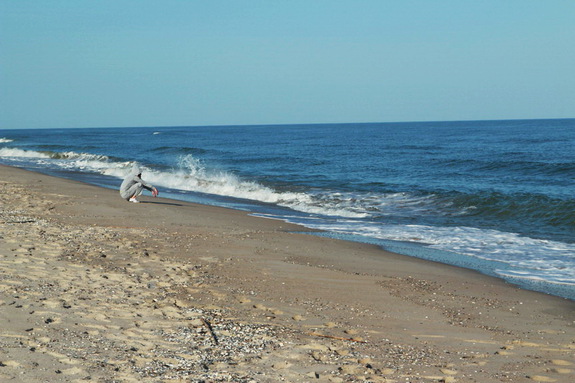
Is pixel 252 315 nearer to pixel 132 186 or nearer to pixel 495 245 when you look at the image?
pixel 495 245

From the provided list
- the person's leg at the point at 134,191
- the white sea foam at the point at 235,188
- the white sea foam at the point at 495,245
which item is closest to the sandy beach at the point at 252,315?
the white sea foam at the point at 495,245

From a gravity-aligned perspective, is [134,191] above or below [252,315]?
above

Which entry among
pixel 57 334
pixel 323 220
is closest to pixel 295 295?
pixel 57 334

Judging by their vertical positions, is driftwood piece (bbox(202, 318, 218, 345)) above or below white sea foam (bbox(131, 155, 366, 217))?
above

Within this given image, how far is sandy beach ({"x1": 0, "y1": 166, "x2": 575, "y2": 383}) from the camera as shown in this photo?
4.46 m

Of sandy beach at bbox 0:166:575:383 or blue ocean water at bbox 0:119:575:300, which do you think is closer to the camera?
sandy beach at bbox 0:166:575:383

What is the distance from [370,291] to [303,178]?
1787cm

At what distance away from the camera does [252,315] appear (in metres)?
5.83

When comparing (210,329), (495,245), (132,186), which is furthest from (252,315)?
(132,186)

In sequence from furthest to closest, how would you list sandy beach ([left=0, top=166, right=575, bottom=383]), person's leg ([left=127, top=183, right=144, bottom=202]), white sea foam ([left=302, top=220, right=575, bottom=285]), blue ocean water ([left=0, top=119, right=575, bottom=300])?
1. person's leg ([left=127, top=183, right=144, bottom=202])
2. blue ocean water ([left=0, top=119, right=575, bottom=300])
3. white sea foam ([left=302, top=220, right=575, bottom=285])
4. sandy beach ([left=0, top=166, right=575, bottom=383])

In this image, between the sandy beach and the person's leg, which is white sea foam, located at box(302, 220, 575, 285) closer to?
the sandy beach

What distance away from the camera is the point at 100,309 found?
557cm

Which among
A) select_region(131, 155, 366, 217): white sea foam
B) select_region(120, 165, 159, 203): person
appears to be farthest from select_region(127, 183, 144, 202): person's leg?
select_region(131, 155, 366, 217): white sea foam

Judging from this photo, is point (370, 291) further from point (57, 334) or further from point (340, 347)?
point (57, 334)
